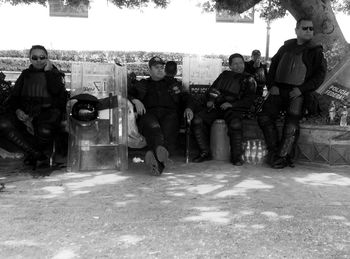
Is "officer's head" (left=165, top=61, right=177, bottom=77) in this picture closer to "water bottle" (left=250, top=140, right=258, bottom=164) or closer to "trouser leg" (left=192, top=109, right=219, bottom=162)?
"trouser leg" (left=192, top=109, right=219, bottom=162)

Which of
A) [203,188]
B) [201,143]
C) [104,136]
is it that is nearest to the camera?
[203,188]

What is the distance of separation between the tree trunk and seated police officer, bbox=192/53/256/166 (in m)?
1.68

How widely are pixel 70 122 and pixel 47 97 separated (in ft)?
1.91

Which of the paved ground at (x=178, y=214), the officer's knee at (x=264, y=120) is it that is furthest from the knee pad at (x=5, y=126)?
the officer's knee at (x=264, y=120)

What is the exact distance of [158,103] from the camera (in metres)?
5.90

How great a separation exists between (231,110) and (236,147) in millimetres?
547

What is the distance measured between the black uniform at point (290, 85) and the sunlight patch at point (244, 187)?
36.5 inches

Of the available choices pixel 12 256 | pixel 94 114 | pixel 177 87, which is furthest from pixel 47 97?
pixel 12 256

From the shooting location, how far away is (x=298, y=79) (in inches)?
238

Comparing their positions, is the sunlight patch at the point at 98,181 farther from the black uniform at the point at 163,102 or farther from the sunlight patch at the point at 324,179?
the sunlight patch at the point at 324,179

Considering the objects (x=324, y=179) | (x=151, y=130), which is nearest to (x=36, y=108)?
(x=151, y=130)

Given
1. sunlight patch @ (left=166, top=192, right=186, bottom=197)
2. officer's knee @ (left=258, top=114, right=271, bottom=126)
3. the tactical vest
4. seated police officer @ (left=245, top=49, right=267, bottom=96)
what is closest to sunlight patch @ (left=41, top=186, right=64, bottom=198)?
sunlight patch @ (left=166, top=192, right=186, bottom=197)

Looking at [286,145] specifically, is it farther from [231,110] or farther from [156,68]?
[156,68]

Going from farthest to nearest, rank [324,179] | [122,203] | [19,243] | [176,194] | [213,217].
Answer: [324,179] → [176,194] → [122,203] → [213,217] → [19,243]
